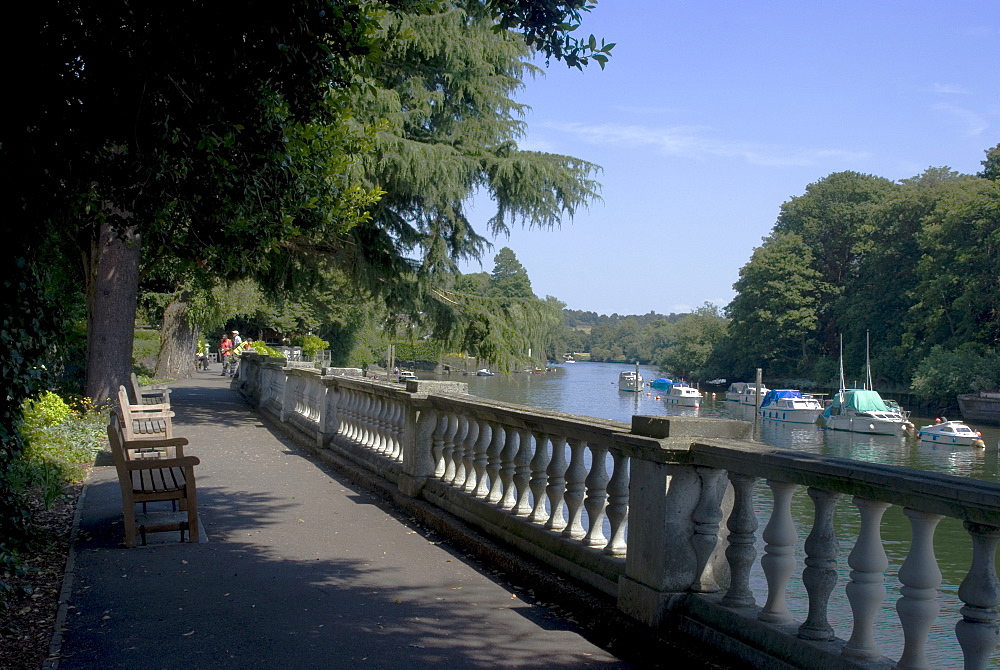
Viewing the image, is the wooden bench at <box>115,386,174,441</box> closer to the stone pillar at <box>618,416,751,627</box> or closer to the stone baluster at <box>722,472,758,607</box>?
the stone pillar at <box>618,416,751,627</box>

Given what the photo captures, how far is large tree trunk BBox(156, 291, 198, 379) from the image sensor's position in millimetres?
35094

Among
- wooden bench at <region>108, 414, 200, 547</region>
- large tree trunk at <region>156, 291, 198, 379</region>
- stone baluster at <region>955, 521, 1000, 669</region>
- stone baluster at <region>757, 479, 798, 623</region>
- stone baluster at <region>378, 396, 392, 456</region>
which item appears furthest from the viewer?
large tree trunk at <region>156, 291, 198, 379</region>

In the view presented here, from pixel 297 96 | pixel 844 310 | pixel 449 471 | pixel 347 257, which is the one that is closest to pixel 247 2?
pixel 297 96

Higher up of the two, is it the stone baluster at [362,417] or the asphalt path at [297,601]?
the stone baluster at [362,417]

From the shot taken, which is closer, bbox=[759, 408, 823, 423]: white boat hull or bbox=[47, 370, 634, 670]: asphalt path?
bbox=[47, 370, 634, 670]: asphalt path

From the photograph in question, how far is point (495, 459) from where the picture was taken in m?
7.18

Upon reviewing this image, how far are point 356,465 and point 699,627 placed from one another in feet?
23.3

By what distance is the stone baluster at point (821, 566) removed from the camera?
12.5 feet

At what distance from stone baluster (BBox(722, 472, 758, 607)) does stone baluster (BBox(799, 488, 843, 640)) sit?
51 centimetres

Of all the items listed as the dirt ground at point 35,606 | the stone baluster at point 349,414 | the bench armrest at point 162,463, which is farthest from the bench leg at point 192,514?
the stone baluster at point 349,414

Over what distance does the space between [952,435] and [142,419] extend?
1881 inches

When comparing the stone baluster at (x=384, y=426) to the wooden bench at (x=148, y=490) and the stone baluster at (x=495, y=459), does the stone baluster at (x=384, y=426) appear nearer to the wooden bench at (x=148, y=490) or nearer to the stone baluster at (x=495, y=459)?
the wooden bench at (x=148, y=490)

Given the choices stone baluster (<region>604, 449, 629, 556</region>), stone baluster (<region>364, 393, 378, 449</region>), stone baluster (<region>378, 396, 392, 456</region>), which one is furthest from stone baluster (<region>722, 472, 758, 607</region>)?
stone baluster (<region>364, 393, 378, 449</region>)

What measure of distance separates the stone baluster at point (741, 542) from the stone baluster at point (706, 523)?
22cm
